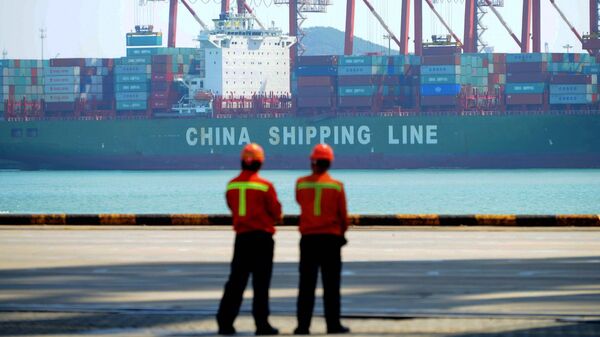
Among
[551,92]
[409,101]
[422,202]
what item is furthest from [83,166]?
[422,202]

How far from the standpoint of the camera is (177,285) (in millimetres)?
11484

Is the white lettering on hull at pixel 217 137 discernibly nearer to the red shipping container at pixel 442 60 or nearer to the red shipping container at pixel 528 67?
the red shipping container at pixel 442 60

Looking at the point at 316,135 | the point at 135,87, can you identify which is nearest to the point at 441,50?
the point at 316,135

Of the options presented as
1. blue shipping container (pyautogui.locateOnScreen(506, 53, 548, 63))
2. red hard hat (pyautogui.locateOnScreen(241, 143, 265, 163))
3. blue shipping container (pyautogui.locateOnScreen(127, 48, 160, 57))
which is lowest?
red hard hat (pyautogui.locateOnScreen(241, 143, 265, 163))

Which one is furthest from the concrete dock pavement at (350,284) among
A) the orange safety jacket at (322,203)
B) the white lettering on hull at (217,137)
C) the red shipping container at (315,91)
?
the white lettering on hull at (217,137)

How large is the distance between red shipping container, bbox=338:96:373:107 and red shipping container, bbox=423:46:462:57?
721 centimetres

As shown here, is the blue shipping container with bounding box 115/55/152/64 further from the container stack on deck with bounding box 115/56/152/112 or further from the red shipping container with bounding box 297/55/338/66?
the red shipping container with bounding box 297/55/338/66

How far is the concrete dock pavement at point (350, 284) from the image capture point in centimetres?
897

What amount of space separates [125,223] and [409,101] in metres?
67.8

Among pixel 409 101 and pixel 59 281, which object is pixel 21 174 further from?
pixel 59 281

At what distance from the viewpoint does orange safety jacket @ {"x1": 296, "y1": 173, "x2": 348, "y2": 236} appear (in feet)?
28.1

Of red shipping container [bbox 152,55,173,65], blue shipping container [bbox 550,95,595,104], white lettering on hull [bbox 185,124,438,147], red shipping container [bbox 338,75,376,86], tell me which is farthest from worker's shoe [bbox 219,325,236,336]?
red shipping container [bbox 152,55,173,65]

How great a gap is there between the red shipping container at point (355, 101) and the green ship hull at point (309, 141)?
107 centimetres

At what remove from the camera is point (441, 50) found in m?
91.1
